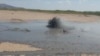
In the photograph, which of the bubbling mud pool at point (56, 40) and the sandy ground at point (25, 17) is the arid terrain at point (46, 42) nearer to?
the bubbling mud pool at point (56, 40)

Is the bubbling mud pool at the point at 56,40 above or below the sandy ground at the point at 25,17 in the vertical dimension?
above

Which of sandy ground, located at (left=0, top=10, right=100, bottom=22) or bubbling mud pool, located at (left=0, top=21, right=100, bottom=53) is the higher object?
bubbling mud pool, located at (left=0, top=21, right=100, bottom=53)

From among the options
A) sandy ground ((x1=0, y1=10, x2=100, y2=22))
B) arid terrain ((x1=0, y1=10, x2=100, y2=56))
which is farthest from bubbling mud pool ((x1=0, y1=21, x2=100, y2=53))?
sandy ground ((x1=0, y1=10, x2=100, y2=22))

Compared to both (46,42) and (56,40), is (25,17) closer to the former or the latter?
(56,40)

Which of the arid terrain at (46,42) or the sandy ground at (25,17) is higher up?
the arid terrain at (46,42)

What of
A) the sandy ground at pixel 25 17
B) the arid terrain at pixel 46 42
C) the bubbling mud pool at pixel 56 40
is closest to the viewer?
the arid terrain at pixel 46 42

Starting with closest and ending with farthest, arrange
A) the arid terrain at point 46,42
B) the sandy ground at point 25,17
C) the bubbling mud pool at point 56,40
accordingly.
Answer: the arid terrain at point 46,42 → the bubbling mud pool at point 56,40 → the sandy ground at point 25,17

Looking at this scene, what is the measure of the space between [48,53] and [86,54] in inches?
40.4

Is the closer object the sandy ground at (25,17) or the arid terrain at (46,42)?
the arid terrain at (46,42)

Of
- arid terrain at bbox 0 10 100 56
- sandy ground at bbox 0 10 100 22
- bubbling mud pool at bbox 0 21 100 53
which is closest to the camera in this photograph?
arid terrain at bbox 0 10 100 56

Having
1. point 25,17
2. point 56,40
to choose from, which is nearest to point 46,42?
point 56,40

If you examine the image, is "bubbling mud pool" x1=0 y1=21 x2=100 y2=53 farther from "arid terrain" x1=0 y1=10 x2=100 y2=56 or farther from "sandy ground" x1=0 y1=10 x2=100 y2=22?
"sandy ground" x1=0 y1=10 x2=100 y2=22

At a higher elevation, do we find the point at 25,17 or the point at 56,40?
the point at 56,40

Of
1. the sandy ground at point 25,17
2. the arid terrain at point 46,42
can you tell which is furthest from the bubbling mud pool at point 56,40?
the sandy ground at point 25,17
